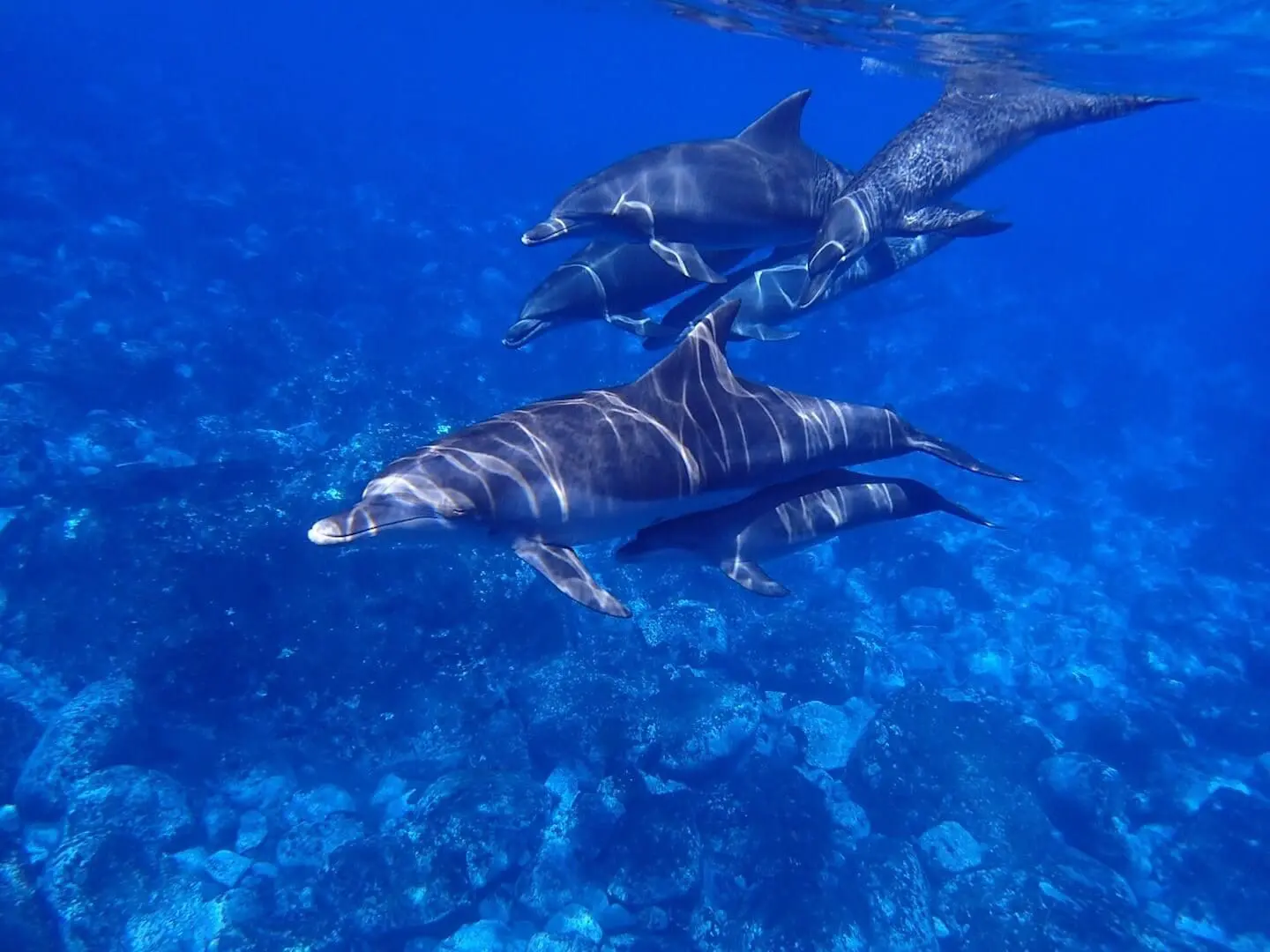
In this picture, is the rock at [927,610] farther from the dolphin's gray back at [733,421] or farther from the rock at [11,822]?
the rock at [11,822]

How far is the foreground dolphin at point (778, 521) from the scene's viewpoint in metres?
6.04

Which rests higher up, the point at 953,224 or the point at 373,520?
the point at 953,224

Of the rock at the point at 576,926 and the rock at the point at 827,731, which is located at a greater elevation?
the rock at the point at 827,731

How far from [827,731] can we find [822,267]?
9949 mm

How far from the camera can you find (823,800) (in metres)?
12.5

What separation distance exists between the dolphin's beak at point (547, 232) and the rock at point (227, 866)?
34.1ft

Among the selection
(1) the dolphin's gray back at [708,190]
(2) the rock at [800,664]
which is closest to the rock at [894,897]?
(2) the rock at [800,664]

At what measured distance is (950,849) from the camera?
12.5 meters

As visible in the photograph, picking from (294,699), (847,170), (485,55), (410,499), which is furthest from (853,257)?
(485,55)

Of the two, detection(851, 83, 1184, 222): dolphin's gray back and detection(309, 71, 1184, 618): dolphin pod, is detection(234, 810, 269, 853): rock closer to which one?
detection(309, 71, 1184, 618): dolphin pod

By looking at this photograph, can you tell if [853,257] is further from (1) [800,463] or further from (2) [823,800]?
(2) [823,800]

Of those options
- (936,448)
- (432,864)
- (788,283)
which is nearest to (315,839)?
(432,864)

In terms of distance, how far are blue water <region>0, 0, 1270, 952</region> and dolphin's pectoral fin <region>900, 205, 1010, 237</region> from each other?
0.53 ft

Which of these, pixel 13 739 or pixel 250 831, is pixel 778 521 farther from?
pixel 13 739
